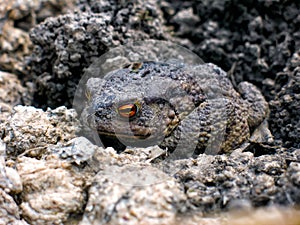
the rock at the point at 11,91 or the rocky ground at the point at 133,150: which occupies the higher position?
the rocky ground at the point at 133,150

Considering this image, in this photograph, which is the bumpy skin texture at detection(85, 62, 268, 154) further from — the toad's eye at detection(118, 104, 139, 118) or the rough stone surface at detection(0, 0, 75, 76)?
the rough stone surface at detection(0, 0, 75, 76)

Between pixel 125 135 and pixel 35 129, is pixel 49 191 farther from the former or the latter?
pixel 125 135

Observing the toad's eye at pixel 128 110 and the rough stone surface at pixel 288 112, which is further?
the rough stone surface at pixel 288 112

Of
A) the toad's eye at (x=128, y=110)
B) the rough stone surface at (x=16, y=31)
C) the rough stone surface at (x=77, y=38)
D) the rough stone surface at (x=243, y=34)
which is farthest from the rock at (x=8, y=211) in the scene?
the rough stone surface at (x=243, y=34)

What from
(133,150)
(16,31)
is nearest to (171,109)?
(133,150)

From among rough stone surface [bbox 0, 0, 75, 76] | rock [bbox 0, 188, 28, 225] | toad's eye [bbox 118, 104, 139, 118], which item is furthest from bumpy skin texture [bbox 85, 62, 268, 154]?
rough stone surface [bbox 0, 0, 75, 76]

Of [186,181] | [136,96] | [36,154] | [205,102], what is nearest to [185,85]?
[205,102]

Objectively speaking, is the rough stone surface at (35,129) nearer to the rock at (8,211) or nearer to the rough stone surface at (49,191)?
the rough stone surface at (49,191)
